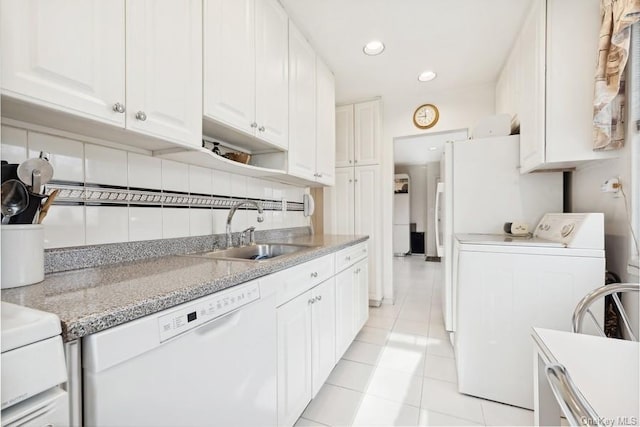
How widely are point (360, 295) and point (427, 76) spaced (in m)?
2.25

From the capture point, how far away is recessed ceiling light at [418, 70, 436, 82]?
266 centimetres

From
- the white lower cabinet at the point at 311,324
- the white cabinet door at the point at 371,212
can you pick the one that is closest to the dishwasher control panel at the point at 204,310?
the white lower cabinet at the point at 311,324

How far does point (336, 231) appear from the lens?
11.1 feet

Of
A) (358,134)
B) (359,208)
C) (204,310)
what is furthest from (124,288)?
(358,134)

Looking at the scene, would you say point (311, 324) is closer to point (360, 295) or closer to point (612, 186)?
point (360, 295)

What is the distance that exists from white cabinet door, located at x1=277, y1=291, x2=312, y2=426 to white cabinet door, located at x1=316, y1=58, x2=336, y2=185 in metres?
1.29

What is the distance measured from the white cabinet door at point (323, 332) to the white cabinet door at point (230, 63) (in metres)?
1.05

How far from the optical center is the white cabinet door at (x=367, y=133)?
10.5 ft

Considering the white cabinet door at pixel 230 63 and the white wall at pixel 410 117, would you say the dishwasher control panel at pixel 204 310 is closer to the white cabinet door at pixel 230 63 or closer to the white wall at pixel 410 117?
the white cabinet door at pixel 230 63

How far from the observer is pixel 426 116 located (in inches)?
123

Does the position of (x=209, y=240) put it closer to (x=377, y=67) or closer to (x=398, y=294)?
(x=377, y=67)

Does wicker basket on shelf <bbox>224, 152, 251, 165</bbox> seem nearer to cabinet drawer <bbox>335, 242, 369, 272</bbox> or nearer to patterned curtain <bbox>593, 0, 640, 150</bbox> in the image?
cabinet drawer <bbox>335, 242, 369, 272</bbox>

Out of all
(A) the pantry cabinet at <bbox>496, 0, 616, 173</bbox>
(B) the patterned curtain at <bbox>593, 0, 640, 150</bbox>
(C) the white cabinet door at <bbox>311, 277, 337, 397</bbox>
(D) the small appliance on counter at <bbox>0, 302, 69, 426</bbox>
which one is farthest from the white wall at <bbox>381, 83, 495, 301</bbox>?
(D) the small appliance on counter at <bbox>0, 302, 69, 426</bbox>

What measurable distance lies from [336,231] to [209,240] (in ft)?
6.42
